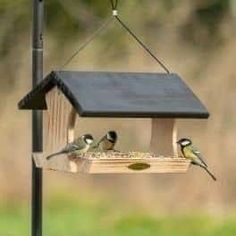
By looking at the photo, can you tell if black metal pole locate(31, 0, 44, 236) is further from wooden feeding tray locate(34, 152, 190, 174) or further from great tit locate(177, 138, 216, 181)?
great tit locate(177, 138, 216, 181)

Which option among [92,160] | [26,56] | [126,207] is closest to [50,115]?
[92,160]

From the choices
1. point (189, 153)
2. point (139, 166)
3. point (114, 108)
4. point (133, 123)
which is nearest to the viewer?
point (114, 108)

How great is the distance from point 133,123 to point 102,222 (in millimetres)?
751

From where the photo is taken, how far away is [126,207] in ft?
21.4

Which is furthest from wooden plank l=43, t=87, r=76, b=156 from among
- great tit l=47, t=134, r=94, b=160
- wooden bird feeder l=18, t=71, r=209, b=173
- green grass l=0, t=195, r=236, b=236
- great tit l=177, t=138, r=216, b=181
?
green grass l=0, t=195, r=236, b=236

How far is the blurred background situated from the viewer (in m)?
6.31

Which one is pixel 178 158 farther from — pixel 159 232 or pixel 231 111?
pixel 231 111

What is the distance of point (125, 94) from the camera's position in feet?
9.83

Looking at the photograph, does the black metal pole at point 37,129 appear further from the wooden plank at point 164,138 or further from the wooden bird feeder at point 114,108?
the wooden plank at point 164,138

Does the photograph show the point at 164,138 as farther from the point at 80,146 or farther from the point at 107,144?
the point at 80,146

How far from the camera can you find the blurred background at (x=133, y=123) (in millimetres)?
6312

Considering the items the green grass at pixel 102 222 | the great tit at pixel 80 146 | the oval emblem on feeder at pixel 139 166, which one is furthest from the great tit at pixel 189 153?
the green grass at pixel 102 222

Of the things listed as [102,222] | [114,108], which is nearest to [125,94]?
[114,108]

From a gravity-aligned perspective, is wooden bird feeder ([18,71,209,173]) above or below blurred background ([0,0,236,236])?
below
